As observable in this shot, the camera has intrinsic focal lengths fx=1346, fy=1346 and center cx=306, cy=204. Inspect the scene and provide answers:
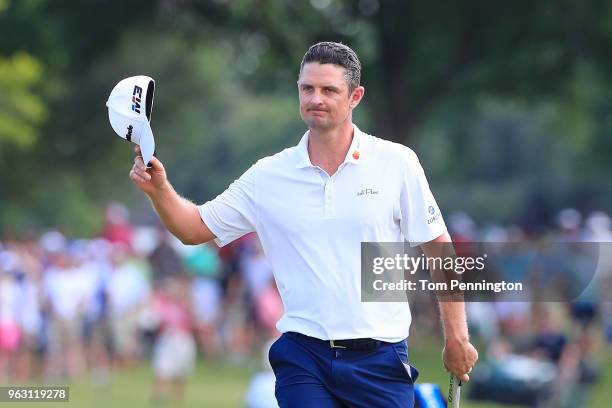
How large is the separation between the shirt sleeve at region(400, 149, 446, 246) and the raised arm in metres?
0.89

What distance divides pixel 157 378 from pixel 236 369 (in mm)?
4009

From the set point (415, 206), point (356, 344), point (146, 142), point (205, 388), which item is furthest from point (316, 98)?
point (205, 388)

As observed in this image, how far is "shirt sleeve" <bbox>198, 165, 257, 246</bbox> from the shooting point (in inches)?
235

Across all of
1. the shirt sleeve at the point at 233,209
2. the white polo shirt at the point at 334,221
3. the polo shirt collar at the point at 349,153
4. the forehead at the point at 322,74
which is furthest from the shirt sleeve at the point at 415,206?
the shirt sleeve at the point at 233,209

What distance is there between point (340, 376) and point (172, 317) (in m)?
10.9

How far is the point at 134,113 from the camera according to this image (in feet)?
18.6

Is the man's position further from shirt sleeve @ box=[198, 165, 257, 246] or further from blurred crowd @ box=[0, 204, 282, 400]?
blurred crowd @ box=[0, 204, 282, 400]

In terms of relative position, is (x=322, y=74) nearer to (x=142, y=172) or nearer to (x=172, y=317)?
(x=142, y=172)

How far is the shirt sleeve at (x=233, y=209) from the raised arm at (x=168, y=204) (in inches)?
1.5

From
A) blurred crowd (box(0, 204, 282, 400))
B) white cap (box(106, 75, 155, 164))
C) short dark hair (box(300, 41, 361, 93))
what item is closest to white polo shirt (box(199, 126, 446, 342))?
A: short dark hair (box(300, 41, 361, 93))

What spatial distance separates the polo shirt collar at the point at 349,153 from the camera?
583cm

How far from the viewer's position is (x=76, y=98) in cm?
2997

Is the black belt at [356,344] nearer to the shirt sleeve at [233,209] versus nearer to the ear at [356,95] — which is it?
the shirt sleeve at [233,209]

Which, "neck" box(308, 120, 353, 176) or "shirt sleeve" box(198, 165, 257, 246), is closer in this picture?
"neck" box(308, 120, 353, 176)
